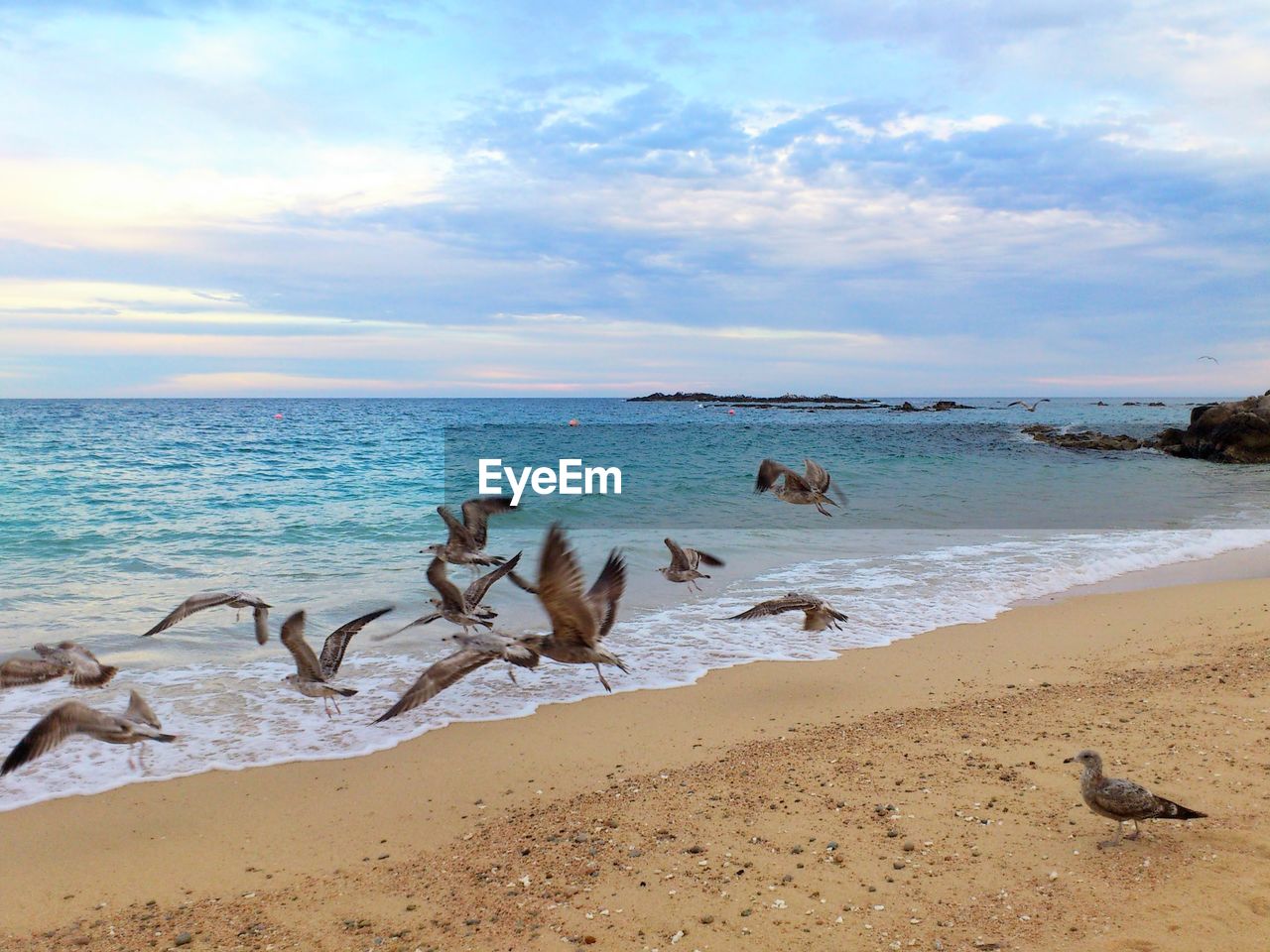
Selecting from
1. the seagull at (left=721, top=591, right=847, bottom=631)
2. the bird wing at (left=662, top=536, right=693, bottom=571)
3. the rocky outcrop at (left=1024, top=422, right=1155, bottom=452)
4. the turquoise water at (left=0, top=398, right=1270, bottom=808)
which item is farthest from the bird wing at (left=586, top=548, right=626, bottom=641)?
the rocky outcrop at (left=1024, top=422, right=1155, bottom=452)

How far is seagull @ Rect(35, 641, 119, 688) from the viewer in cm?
684

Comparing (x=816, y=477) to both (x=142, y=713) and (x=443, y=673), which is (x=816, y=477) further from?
(x=142, y=713)

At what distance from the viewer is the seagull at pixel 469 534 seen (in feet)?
29.9

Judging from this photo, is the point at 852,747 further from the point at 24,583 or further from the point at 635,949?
the point at 24,583

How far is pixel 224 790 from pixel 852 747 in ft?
14.0

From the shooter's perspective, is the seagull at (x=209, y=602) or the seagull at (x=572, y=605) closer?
the seagull at (x=572, y=605)

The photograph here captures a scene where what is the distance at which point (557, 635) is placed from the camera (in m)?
6.04

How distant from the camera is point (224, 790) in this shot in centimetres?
602

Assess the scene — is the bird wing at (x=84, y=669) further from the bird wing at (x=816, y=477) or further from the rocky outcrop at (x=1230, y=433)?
the rocky outcrop at (x=1230, y=433)

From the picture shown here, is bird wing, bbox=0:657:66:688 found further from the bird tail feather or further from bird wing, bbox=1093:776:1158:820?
the bird tail feather

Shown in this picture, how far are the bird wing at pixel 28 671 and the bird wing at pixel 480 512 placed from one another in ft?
12.4

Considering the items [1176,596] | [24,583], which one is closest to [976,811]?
[1176,596]

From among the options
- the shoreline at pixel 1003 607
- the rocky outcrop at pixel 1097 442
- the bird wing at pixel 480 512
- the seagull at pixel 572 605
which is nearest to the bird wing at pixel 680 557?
the shoreline at pixel 1003 607

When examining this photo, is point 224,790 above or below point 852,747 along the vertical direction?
below
